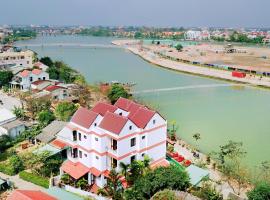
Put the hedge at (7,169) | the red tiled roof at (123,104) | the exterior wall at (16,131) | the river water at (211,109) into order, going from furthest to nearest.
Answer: the river water at (211,109), the exterior wall at (16,131), the red tiled roof at (123,104), the hedge at (7,169)

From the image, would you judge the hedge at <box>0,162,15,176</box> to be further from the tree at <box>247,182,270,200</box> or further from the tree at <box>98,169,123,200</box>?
the tree at <box>247,182,270,200</box>

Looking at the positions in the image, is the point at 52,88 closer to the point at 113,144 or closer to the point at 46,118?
the point at 46,118

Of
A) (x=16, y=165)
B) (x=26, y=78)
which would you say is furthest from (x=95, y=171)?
(x=26, y=78)

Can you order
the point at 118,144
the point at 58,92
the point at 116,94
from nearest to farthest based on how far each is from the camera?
1. the point at 118,144
2. the point at 116,94
3. the point at 58,92

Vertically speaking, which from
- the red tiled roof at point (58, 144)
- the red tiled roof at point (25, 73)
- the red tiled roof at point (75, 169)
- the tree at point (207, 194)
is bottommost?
the tree at point (207, 194)

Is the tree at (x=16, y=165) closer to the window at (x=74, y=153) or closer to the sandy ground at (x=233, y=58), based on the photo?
the window at (x=74, y=153)

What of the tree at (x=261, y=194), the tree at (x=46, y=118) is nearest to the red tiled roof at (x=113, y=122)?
the tree at (x=261, y=194)

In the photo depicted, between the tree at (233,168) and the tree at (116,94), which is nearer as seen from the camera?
the tree at (233,168)
